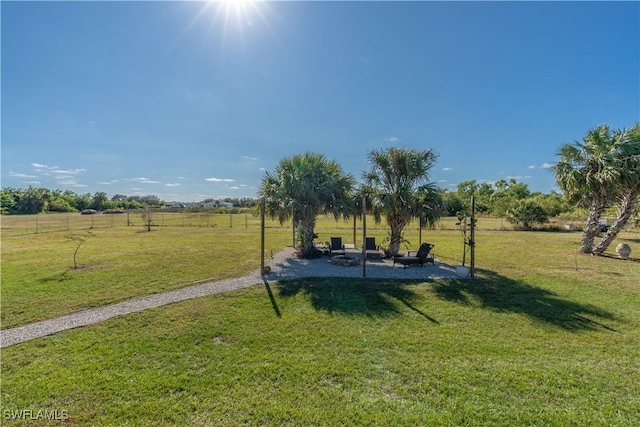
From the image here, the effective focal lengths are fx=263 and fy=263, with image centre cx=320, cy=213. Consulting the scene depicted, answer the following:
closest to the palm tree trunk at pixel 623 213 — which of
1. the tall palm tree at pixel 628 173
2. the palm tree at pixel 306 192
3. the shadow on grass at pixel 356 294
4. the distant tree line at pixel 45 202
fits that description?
the tall palm tree at pixel 628 173

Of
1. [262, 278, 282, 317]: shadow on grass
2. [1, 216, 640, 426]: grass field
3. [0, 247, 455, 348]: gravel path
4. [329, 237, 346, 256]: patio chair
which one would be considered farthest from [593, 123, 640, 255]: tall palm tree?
[262, 278, 282, 317]: shadow on grass

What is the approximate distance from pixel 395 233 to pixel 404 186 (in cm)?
202

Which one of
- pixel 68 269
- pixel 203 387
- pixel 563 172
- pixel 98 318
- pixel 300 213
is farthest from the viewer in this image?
pixel 563 172

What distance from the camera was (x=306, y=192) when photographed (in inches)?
411

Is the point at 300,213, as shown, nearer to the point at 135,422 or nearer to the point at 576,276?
the point at 135,422

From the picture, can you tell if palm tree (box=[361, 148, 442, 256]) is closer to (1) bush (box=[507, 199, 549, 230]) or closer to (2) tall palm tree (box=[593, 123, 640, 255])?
(2) tall palm tree (box=[593, 123, 640, 255])

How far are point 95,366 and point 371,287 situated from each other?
588 cm

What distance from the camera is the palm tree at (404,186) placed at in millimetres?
9867

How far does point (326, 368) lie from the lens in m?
3.67

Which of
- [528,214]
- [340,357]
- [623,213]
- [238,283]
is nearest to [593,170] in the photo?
[623,213]

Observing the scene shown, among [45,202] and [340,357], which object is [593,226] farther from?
[45,202]

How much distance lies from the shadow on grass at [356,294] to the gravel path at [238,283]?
0.67 meters

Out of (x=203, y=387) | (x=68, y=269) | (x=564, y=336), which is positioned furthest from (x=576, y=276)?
(x=68, y=269)

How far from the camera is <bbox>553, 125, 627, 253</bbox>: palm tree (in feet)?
37.9
